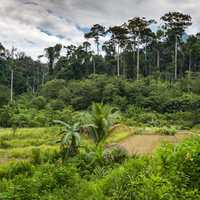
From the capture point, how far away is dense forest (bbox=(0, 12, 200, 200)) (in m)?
6.80

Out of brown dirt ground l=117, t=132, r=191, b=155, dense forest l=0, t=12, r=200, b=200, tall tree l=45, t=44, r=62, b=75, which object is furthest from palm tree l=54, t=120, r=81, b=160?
tall tree l=45, t=44, r=62, b=75

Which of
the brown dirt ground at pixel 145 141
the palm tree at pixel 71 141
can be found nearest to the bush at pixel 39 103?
the brown dirt ground at pixel 145 141

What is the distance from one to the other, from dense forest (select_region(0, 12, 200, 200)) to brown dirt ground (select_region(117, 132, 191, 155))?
0.64 metres

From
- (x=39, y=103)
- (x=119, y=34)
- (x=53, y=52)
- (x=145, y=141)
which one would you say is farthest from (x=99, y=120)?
(x=53, y=52)

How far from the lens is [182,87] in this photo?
4353 centimetres

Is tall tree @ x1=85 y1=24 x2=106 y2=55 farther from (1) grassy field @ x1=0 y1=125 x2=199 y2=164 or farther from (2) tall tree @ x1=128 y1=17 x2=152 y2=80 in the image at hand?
(1) grassy field @ x1=0 y1=125 x2=199 y2=164

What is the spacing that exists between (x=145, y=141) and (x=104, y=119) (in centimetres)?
638

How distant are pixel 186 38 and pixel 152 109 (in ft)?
71.8

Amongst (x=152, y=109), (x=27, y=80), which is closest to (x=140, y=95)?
(x=152, y=109)

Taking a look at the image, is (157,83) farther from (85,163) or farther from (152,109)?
(85,163)

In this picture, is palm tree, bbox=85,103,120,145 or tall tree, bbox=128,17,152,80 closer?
palm tree, bbox=85,103,120,145

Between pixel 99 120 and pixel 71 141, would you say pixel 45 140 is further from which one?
pixel 99 120

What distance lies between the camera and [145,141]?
25891mm

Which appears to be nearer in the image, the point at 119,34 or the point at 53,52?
the point at 119,34
